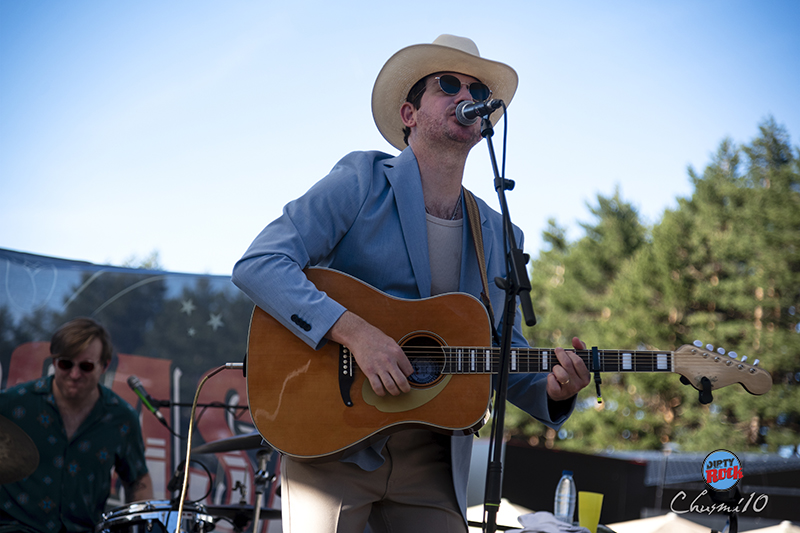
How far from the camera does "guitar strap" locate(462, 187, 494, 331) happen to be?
108 inches

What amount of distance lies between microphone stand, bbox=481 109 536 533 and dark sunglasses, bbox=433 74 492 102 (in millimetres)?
598

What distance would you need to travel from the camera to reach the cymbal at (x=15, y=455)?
4.88 m

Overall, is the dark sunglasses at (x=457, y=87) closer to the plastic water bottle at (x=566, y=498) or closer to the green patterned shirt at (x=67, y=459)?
the plastic water bottle at (x=566, y=498)

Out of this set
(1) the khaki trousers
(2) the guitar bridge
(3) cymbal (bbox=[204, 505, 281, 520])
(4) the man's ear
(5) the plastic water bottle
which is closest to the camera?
(1) the khaki trousers

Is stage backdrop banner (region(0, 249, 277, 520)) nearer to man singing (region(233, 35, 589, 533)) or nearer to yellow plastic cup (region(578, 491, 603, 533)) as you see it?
yellow plastic cup (region(578, 491, 603, 533))

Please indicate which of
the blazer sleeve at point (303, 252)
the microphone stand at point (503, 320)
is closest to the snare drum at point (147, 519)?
the blazer sleeve at point (303, 252)

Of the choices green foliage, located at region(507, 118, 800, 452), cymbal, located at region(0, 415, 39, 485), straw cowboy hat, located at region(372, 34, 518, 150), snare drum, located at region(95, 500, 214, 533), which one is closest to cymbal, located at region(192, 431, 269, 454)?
snare drum, located at region(95, 500, 214, 533)

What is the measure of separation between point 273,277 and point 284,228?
23 centimetres

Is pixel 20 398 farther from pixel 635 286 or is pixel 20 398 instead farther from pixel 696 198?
pixel 696 198

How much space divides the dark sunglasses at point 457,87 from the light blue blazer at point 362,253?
0.37 metres

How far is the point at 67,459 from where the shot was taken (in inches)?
204

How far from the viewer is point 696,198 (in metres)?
27.7

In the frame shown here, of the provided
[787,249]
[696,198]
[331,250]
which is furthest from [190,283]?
[696,198]

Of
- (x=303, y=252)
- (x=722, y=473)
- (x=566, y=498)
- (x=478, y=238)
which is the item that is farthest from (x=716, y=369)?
(x=303, y=252)
